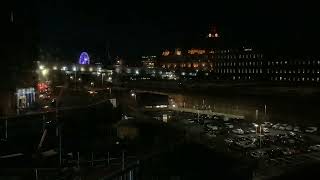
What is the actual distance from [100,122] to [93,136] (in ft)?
8.02

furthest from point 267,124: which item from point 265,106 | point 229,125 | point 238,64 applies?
point 238,64

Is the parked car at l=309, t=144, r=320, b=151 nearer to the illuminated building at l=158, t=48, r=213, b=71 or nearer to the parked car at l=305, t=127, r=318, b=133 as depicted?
the parked car at l=305, t=127, r=318, b=133

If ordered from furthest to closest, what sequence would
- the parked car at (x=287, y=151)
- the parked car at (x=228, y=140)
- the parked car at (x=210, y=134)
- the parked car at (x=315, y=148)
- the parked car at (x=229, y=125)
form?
the parked car at (x=229, y=125) < the parked car at (x=210, y=134) < the parked car at (x=228, y=140) < the parked car at (x=315, y=148) < the parked car at (x=287, y=151)

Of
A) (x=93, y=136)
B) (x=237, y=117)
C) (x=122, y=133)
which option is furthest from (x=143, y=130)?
(x=237, y=117)

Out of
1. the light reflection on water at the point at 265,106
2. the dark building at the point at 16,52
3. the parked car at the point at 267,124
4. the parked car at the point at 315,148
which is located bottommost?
the parked car at the point at 315,148

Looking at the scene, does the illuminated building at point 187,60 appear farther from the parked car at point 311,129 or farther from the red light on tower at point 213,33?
the parked car at point 311,129

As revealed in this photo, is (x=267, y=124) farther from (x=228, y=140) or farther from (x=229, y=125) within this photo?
(x=228, y=140)

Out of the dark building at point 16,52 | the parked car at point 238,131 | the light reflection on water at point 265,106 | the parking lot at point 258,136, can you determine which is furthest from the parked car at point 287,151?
the dark building at point 16,52

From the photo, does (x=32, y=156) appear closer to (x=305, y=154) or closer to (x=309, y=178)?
(x=309, y=178)

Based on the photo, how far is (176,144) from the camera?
50.8 feet

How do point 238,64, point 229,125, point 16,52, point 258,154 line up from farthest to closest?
point 238,64 → point 229,125 → point 16,52 → point 258,154

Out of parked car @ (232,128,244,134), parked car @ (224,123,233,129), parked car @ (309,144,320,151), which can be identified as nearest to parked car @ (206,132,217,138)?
parked car @ (232,128,244,134)

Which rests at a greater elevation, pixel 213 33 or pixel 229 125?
pixel 213 33

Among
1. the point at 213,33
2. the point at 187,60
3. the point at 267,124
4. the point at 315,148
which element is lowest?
the point at 315,148
